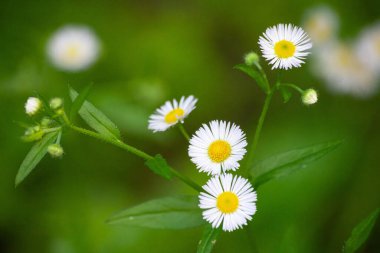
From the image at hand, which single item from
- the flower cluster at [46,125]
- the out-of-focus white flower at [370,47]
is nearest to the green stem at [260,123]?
the flower cluster at [46,125]

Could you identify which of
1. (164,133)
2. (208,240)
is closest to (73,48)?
(164,133)

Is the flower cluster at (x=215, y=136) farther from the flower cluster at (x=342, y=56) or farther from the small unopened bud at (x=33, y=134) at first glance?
the flower cluster at (x=342, y=56)

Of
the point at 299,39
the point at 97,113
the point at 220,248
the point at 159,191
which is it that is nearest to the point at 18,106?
the point at 159,191

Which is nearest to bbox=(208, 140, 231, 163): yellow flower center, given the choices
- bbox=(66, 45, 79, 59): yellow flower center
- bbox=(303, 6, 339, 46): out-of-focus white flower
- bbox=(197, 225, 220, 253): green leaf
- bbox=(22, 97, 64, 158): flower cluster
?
bbox=(197, 225, 220, 253): green leaf

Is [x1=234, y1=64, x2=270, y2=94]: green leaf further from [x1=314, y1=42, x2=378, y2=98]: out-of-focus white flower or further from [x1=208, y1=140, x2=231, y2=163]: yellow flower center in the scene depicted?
[x1=314, y1=42, x2=378, y2=98]: out-of-focus white flower

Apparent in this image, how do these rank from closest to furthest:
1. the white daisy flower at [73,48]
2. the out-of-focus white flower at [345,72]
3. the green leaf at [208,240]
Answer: the green leaf at [208,240] → the out-of-focus white flower at [345,72] → the white daisy flower at [73,48]

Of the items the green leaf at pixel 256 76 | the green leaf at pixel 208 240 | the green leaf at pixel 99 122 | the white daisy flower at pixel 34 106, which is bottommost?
the green leaf at pixel 208 240

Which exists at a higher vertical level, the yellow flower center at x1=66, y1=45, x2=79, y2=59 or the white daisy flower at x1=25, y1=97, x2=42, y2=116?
the yellow flower center at x1=66, y1=45, x2=79, y2=59
